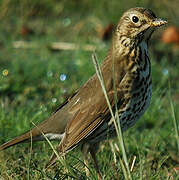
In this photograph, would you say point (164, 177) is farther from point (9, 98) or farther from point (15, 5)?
point (15, 5)

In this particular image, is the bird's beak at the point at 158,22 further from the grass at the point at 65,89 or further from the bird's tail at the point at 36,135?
the bird's tail at the point at 36,135

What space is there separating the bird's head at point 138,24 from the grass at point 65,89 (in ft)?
2.44

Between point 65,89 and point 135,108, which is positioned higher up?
point 135,108

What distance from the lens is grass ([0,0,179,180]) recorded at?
3.49 metres

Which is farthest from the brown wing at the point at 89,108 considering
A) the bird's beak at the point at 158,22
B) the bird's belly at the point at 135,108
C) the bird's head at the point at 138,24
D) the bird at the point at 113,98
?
the bird's beak at the point at 158,22

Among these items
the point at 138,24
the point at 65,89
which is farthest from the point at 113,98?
the point at 65,89

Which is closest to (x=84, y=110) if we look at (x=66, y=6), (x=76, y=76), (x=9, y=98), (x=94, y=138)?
(x=94, y=138)

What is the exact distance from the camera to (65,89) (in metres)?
5.02

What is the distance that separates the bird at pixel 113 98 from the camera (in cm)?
353

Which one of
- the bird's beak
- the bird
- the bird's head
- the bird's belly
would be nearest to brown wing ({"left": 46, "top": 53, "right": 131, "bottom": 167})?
the bird

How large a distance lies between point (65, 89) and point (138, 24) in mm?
1579

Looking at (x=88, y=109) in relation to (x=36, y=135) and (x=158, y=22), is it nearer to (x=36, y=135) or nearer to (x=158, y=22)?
(x=36, y=135)

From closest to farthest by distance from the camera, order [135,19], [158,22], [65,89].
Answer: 1. [158,22]
2. [135,19]
3. [65,89]

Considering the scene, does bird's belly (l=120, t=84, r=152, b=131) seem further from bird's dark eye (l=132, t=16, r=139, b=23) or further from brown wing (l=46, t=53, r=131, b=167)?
bird's dark eye (l=132, t=16, r=139, b=23)
